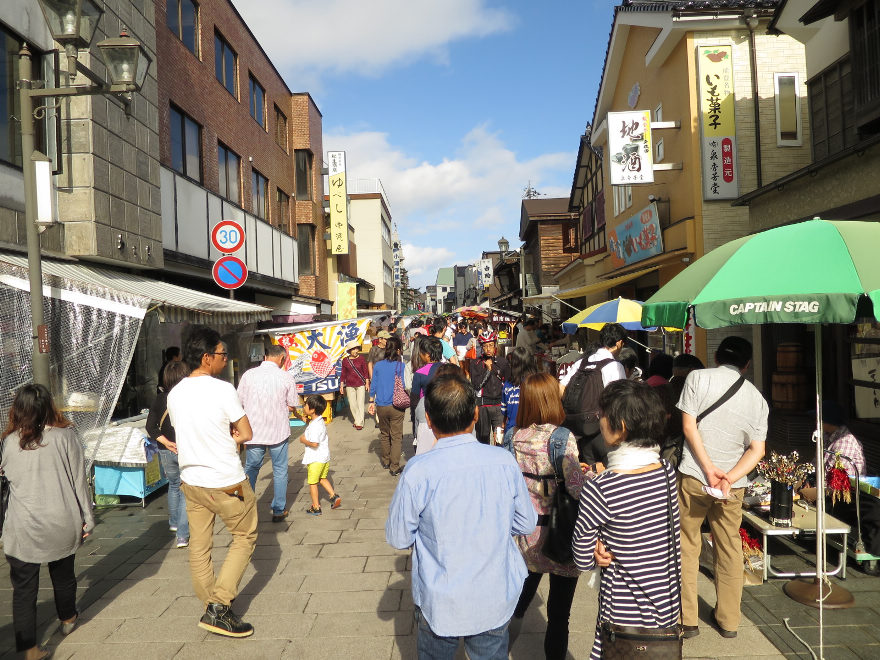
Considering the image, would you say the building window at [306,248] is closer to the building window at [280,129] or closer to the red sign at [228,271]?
the building window at [280,129]

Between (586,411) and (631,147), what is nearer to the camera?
(586,411)

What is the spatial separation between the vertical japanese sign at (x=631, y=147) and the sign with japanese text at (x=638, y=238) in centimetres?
158

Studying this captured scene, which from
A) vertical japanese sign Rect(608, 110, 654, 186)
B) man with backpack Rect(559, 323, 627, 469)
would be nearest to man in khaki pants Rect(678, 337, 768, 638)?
man with backpack Rect(559, 323, 627, 469)

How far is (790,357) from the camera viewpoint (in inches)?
367

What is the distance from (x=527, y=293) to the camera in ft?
116

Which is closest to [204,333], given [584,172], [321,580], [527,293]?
[321,580]

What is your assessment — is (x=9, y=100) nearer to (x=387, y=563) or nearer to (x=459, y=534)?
(x=387, y=563)

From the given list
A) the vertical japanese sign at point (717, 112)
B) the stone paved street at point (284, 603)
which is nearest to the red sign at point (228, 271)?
the stone paved street at point (284, 603)

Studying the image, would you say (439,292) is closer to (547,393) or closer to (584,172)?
(584,172)

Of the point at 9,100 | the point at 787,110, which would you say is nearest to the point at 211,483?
the point at 9,100

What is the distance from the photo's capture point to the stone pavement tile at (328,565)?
17.2 ft

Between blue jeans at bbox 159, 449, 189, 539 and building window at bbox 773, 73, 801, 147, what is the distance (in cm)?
1137

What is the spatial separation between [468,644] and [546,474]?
1.14m

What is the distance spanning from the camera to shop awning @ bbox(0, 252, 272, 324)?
720cm
